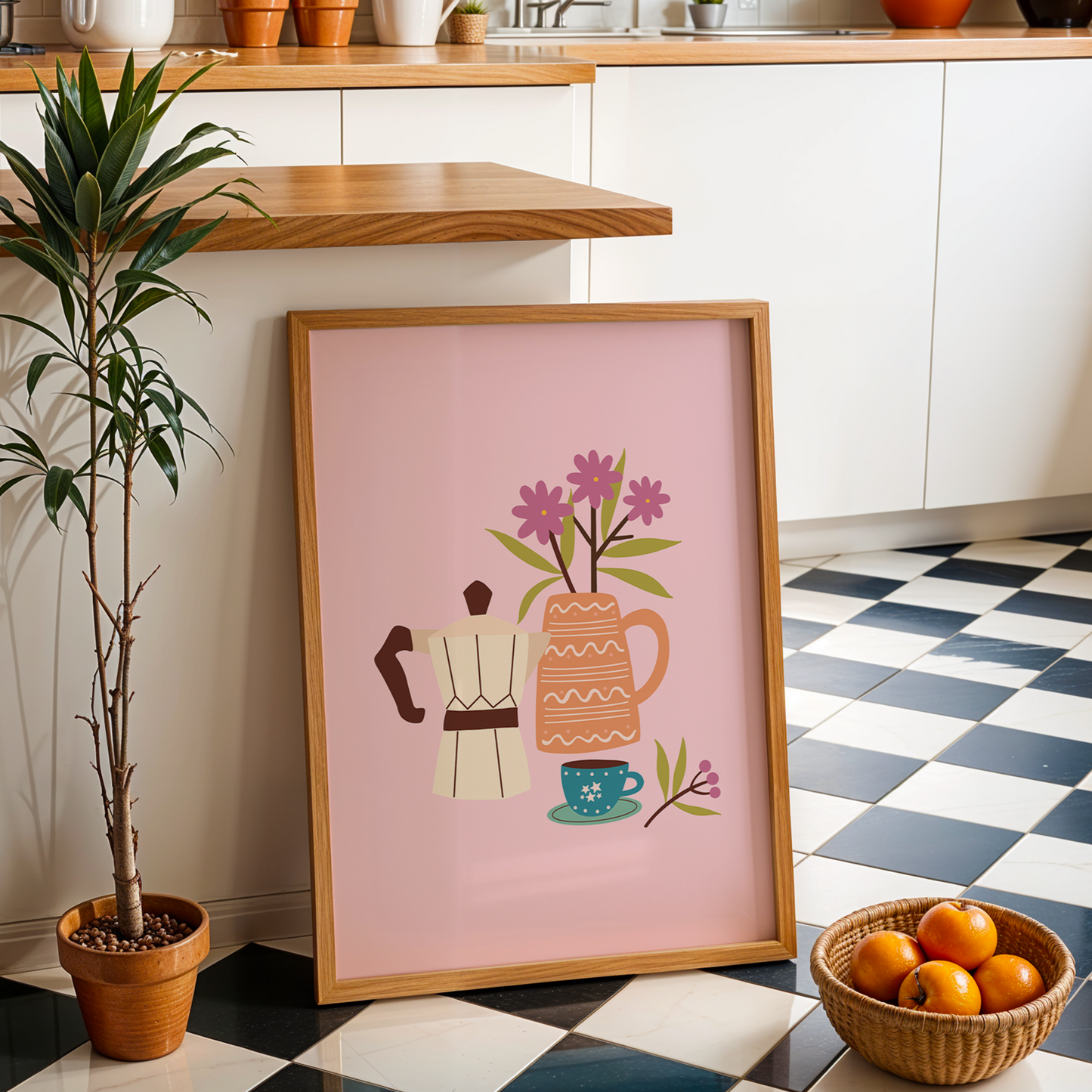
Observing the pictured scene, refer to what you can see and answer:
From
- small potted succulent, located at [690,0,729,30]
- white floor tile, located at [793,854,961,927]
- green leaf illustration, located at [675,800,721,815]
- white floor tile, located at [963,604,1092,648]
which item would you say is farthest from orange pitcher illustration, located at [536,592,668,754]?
small potted succulent, located at [690,0,729,30]

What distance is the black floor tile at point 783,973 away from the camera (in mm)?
1922

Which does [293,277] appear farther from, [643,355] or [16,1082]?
[16,1082]

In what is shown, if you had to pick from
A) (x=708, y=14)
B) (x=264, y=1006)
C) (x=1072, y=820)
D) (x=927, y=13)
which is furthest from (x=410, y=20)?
(x=264, y=1006)

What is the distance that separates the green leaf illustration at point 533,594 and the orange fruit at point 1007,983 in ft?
2.31

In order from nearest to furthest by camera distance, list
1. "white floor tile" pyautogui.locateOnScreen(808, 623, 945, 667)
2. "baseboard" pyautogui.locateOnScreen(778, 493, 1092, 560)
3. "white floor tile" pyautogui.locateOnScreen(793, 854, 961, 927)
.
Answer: "white floor tile" pyautogui.locateOnScreen(793, 854, 961, 927) < "white floor tile" pyautogui.locateOnScreen(808, 623, 945, 667) < "baseboard" pyautogui.locateOnScreen(778, 493, 1092, 560)

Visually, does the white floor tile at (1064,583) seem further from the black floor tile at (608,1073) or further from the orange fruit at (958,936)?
the black floor tile at (608,1073)

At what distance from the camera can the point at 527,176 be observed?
2.22m

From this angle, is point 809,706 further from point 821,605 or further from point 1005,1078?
point 1005,1078

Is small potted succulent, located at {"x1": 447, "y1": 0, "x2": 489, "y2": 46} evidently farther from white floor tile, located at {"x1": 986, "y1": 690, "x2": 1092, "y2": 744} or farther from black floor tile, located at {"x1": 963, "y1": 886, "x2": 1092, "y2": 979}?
black floor tile, located at {"x1": 963, "y1": 886, "x2": 1092, "y2": 979}

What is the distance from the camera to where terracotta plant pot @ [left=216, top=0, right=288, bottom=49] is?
3.49 meters

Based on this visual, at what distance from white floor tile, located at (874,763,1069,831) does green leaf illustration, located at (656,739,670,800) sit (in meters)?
0.66

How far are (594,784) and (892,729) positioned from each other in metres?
1.03

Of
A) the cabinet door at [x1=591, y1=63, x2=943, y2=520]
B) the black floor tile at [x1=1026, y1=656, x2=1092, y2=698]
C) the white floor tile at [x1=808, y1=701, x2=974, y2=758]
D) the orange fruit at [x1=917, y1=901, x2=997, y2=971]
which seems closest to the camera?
the orange fruit at [x1=917, y1=901, x2=997, y2=971]

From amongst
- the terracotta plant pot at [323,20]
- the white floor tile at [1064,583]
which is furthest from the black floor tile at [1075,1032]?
the terracotta plant pot at [323,20]
